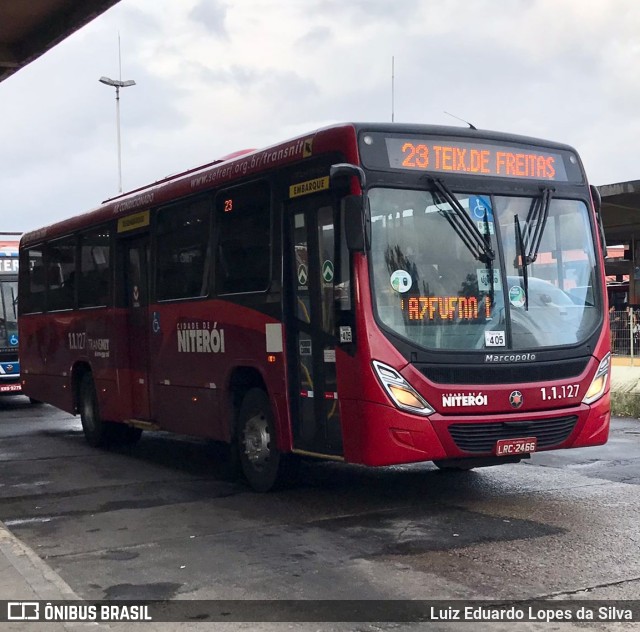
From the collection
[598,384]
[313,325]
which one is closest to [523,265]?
[598,384]

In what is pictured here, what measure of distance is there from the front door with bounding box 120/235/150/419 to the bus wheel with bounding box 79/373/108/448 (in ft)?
4.83

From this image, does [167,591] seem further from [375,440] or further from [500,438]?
[500,438]

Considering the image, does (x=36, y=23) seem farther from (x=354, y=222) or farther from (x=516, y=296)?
(x=516, y=296)

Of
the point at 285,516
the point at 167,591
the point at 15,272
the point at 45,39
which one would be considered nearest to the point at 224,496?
the point at 285,516

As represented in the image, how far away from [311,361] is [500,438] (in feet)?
5.82

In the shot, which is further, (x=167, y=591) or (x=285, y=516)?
(x=285, y=516)

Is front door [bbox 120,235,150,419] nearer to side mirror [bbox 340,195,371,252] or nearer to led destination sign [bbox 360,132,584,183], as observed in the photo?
led destination sign [bbox 360,132,584,183]

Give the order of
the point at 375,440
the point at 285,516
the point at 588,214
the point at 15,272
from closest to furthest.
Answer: the point at 375,440, the point at 285,516, the point at 588,214, the point at 15,272

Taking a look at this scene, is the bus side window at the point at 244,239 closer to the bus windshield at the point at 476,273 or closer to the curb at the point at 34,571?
the bus windshield at the point at 476,273

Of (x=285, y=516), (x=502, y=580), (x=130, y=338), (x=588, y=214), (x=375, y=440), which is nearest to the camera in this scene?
(x=502, y=580)

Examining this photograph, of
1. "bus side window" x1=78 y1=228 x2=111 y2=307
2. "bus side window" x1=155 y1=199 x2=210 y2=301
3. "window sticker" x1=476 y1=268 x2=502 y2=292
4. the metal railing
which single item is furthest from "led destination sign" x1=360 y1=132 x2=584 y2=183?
the metal railing

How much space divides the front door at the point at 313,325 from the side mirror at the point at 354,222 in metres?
0.48

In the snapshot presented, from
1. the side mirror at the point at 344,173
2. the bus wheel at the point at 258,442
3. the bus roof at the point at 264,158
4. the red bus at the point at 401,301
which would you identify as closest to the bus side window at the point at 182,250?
the red bus at the point at 401,301

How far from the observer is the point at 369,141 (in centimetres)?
838
